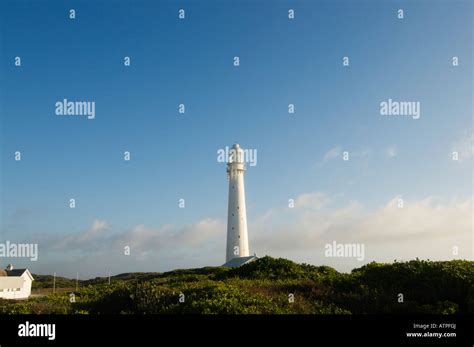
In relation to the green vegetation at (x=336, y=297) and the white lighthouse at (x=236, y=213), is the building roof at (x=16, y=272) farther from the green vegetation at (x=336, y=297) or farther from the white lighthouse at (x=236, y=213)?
the green vegetation at (x=336, y=297)

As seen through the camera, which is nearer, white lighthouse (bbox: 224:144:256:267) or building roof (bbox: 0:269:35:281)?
building roof (bbox: 0:269:35:281)

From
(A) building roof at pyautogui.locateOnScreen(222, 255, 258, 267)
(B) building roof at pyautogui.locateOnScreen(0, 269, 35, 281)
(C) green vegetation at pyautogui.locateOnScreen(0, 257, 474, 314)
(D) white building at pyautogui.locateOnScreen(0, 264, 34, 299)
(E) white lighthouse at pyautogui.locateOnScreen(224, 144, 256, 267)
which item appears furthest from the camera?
(E) white lighthouse at pyautogui.locateOnScreen(224, 144, 256, 267)

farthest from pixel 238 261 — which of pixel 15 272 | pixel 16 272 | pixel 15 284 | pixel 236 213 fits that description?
pixel 15 272

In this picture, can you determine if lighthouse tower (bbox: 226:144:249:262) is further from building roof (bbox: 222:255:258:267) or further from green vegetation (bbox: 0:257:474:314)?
green vegetation (bbox: 0:257:474:314)

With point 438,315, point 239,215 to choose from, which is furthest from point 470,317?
point 239,215

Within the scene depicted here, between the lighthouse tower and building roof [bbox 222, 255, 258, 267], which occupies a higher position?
the lighthouse tower

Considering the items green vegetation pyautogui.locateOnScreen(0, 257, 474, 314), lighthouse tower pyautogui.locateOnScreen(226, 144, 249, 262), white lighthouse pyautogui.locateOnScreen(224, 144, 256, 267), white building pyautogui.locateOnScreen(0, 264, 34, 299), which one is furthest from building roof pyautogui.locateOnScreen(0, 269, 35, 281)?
green vegetation pyautogui.locateOnScreen(0, 257, 474, 314)

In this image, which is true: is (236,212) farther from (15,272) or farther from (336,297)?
(336,297)

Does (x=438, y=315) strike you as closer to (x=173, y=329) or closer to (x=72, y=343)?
(x=173, y=329)
